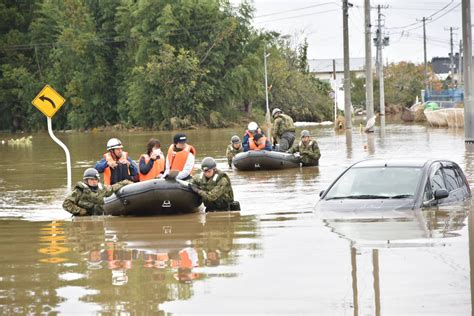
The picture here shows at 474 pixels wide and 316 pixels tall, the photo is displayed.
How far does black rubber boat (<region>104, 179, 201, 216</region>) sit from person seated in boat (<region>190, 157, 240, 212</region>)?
0.18 meters

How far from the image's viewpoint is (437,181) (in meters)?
15.9

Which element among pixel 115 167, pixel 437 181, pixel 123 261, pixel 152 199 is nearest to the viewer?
pixel 123 261

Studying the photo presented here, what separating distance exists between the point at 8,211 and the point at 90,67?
76.5m

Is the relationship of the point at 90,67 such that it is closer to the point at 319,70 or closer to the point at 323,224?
the point at 323,224

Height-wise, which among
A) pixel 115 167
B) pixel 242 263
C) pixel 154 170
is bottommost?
pixel 242 263

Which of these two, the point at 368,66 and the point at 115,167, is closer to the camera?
the point at 115,167

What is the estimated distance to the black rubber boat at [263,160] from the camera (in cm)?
2931

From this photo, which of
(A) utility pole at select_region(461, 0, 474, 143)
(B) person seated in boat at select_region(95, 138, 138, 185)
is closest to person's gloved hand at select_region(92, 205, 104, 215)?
(B) person seated in boat at select_region(95, 138, 138, 185)

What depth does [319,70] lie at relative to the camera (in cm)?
18575

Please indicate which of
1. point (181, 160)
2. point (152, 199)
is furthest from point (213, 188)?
point (181, 160)

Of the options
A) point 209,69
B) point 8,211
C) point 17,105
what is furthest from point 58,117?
point 8,211

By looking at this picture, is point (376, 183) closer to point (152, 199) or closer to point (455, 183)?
point (455, 183)

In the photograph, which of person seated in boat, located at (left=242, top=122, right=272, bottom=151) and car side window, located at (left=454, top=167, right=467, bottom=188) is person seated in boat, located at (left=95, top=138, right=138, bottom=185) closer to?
car side window, located at (left=454, top=167, right=467, bottom=188)

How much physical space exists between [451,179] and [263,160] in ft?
42.6
